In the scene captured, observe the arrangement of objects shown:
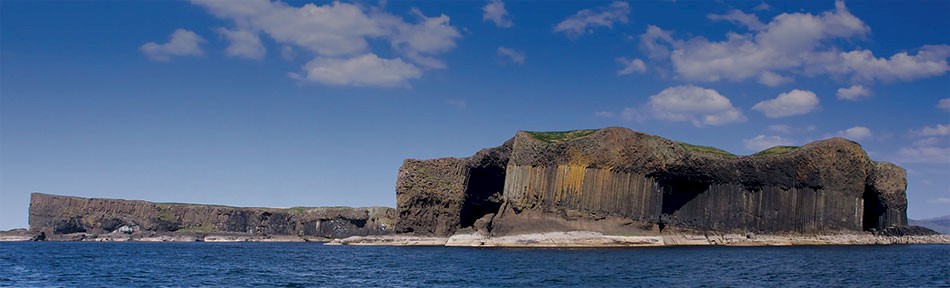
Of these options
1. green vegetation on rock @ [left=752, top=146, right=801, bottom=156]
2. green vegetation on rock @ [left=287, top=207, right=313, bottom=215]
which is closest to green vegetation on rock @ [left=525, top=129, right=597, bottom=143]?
green vegetation on rock @ [left=752, top=146, right=801, bottom=156]

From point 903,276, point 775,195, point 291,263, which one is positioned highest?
point 775,195

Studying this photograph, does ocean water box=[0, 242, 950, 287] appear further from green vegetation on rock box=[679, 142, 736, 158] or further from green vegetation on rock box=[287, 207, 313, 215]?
green vegetation on rock box=[287, 207, 313, 215]

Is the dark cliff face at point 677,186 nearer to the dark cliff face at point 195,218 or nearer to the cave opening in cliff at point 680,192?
the cave opening in cliff at point 680,192

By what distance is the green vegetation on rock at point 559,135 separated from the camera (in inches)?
3622

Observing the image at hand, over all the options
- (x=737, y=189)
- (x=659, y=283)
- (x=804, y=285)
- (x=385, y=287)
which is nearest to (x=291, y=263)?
(x=385, y=287)

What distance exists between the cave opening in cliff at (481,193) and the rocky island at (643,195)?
0.15 meters

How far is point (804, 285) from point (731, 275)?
5408 mm

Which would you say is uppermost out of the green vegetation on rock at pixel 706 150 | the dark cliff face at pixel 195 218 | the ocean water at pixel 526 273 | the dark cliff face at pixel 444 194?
the green vegetation on rock at pixel 706 150

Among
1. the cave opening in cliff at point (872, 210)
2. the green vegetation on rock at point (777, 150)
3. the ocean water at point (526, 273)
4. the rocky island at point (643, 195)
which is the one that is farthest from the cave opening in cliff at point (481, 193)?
the cave opening in cliff at point (872, 210)

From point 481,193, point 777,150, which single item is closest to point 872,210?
point 777,150

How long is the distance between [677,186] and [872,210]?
31722 millimetres

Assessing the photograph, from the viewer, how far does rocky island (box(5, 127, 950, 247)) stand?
87250mm

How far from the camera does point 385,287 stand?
39.2 metres

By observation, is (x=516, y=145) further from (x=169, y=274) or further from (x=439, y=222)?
(x=169, y=274)
